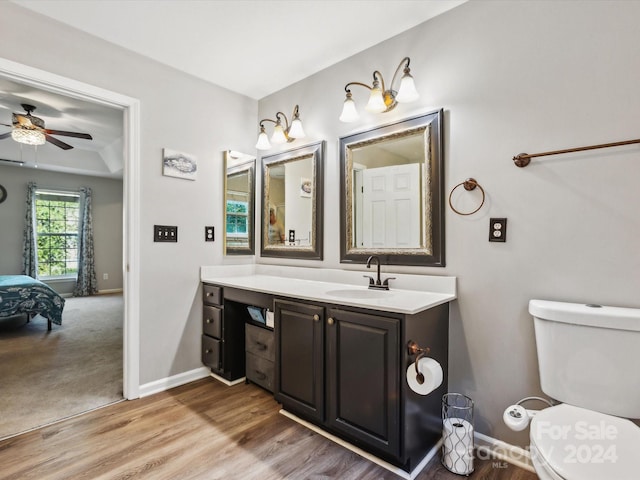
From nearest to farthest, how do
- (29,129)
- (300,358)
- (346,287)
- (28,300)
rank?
(300,358) → (346,287) → (29,129) → (28,300)

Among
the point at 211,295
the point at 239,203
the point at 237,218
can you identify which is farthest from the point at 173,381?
the point at 239,203

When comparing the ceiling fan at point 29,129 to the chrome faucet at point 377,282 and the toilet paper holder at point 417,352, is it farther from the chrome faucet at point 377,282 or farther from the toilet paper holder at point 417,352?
the toilet paper holder at point 417,352

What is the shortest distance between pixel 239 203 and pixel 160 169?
689 mm

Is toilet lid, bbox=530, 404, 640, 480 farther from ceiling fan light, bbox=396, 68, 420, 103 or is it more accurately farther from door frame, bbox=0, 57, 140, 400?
door frame, bbox=0, 57, 140, 400

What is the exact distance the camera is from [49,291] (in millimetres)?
3953

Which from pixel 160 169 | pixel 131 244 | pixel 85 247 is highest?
pixel 160 169

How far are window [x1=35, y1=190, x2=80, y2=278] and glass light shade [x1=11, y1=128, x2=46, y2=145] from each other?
9.20ft

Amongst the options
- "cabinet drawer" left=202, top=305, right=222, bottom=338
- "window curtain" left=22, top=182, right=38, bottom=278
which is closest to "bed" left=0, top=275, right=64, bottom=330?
"window curtain" left=22, top=182, right=38, bottom=278

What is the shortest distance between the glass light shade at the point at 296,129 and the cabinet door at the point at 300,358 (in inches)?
51.6

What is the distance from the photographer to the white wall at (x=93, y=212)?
5375 millimetres

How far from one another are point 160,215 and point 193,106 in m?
0.90

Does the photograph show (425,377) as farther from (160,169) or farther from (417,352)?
(160,169)

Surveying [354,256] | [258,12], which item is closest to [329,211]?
[354,256]

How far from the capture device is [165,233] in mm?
2355
